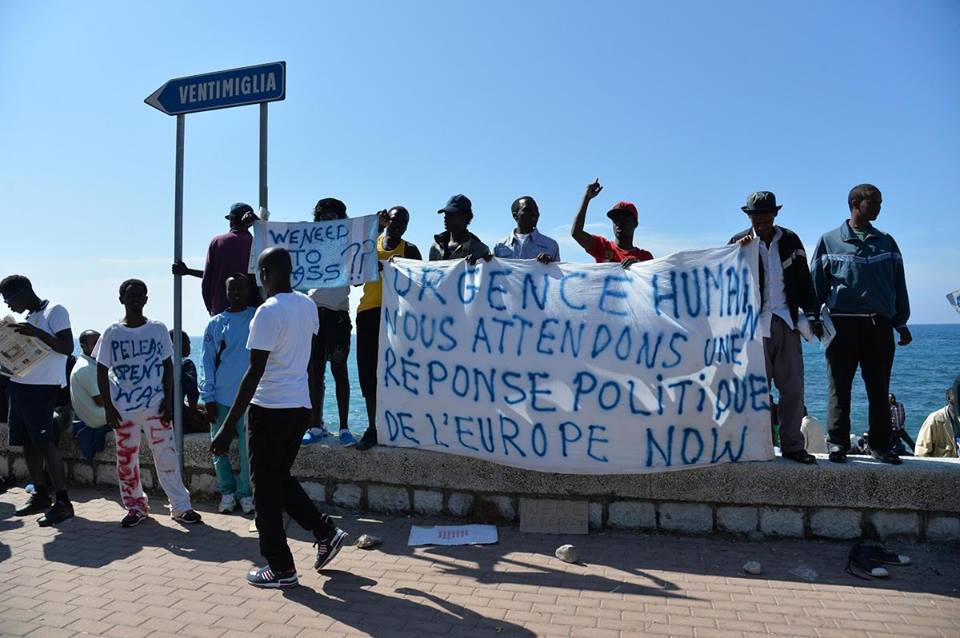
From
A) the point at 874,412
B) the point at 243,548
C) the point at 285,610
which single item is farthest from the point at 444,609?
the point at 874,412

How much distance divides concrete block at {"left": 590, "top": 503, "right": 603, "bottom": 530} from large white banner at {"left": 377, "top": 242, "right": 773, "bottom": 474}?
32 centimetres

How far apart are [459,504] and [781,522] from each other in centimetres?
242

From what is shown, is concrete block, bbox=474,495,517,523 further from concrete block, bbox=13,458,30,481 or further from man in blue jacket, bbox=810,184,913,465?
concrete block, bbox=13,458,30,481

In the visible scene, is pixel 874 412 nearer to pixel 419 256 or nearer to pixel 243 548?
pixel 419 256

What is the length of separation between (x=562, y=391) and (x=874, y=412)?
2.34 meters

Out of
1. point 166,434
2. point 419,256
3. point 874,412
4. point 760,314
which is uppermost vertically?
point 419,256

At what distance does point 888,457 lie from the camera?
4883mm

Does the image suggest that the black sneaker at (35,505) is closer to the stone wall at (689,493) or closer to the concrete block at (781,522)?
the stone wall at (689,493)

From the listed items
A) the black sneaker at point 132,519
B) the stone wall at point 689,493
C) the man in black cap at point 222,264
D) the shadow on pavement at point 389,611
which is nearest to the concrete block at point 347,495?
the stone wall at point 689,493

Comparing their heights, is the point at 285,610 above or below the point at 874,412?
below

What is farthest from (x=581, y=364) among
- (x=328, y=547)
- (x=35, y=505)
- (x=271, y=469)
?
(x=35, y=505)

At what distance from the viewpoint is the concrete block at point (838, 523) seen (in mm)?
4820

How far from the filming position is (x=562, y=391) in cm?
525

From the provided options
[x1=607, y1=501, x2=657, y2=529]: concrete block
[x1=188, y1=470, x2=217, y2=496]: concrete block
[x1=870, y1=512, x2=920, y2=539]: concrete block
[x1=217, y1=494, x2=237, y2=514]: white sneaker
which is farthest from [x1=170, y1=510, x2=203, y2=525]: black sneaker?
[x1=870, y1=512, x2=920, y2=539]: concrete block
